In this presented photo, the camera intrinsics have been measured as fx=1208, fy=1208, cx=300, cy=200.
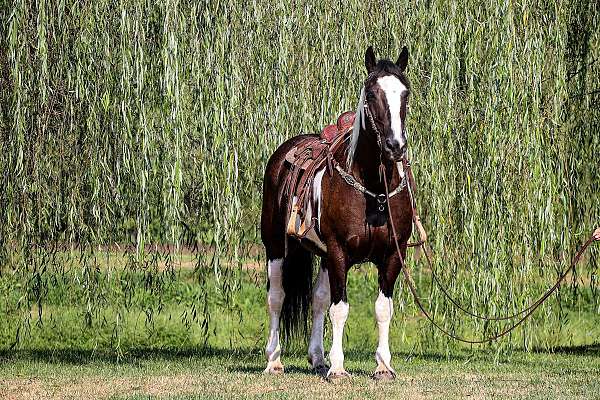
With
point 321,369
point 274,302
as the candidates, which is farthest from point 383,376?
point 274,302

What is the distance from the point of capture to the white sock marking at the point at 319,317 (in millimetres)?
9672

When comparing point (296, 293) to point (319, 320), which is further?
point (296, 293)

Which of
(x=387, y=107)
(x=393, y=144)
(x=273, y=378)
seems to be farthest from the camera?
(x=273, y=378)

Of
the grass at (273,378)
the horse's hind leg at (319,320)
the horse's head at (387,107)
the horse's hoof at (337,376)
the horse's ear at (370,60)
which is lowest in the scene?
the grass at (273,378)

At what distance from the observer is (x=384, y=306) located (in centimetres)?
888

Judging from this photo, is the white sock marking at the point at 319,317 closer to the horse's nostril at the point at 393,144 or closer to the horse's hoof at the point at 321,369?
the horse's hoof at the point at 321,369

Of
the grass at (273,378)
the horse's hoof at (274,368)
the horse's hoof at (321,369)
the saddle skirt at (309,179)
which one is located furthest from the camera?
the horse's hoof at (274,368)

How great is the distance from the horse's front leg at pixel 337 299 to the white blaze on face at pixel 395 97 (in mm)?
1231

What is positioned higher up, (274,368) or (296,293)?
(296,293)

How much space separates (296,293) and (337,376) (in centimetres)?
149

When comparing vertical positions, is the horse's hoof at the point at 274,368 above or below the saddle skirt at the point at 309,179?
below

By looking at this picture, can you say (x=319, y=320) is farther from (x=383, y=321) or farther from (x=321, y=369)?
(x=383, y=321)

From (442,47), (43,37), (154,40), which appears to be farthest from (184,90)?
(442,47)

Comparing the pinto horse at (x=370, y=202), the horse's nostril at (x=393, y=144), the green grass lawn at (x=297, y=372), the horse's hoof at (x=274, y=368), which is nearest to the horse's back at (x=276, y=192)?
the pinto horse at (x=370, y=202)
